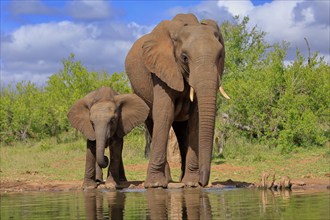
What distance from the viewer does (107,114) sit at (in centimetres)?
1414

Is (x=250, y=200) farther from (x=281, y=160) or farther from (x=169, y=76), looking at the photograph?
(x=281, y=160)

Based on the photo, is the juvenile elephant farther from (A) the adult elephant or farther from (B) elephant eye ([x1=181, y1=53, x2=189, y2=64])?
(B) elephant eye ([x1=181, y1=53, x2=189, y2=64])

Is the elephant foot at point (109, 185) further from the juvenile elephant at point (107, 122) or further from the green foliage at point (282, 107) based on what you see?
the green foliage at point (282, 107)

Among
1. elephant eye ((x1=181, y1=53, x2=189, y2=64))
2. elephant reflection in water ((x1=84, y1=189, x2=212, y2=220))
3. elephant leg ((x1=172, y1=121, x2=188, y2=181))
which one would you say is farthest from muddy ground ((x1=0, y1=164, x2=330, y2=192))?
elephant eye ((x1=181, y1=53, x2=189, y2=64))

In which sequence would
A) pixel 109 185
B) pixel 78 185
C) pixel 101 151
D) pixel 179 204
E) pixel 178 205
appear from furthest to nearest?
1. pixel 78 185
2. pixel 109 185
3. pixel 101 151
4. pixel 179 204
5. pixel 178 205

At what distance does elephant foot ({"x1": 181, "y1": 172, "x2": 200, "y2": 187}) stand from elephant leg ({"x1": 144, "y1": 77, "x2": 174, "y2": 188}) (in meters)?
0.33

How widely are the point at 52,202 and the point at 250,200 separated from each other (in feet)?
9.62

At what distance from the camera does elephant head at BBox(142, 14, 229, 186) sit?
1105 cm

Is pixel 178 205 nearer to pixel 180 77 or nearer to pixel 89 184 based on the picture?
pixel 180 77

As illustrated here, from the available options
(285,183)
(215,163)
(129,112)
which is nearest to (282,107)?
(215,163)

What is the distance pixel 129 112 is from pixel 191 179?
2.63 m

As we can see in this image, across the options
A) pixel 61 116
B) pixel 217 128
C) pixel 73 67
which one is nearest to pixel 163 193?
pixel 217 128

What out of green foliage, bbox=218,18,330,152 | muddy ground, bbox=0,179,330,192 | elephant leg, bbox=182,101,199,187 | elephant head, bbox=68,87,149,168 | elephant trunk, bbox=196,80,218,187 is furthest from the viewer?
green foliage, bbox=218,18,330,152

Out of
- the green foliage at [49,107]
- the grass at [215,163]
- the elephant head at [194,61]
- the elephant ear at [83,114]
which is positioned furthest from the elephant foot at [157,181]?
the green foliage at [49,107]
